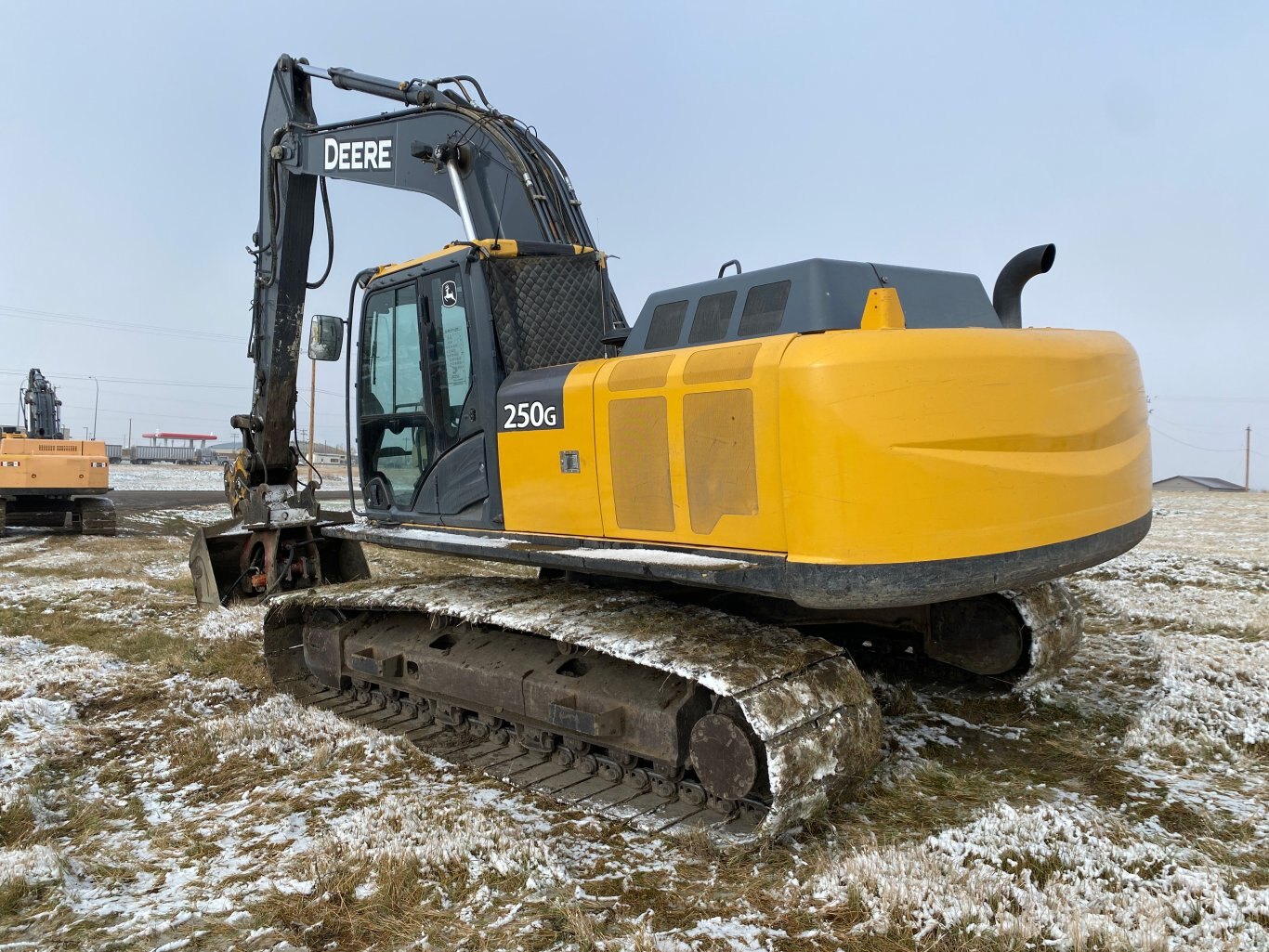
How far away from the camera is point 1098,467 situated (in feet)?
12.1

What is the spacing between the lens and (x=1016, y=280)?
457cm

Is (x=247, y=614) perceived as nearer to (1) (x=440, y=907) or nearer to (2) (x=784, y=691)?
(1) (x=440, y=907)

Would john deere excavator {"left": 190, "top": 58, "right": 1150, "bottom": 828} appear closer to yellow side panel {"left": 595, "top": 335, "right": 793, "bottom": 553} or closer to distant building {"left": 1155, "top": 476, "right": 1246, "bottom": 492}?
yellow side panel {"left": 595, "top": 335, "right": 793, "bottom": 553}

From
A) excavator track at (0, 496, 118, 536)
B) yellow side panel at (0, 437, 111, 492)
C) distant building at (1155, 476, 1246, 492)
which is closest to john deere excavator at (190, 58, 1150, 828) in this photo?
excavator track at (0, 496, 118, 536)

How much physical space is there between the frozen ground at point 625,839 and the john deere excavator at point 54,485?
39.3 ft

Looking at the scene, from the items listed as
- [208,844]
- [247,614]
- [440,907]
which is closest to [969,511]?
[440,907]

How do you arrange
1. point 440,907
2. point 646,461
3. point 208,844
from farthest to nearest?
1. point 646,461
2. point 208,844
3. point 440,907

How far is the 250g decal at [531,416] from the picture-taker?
4.36 m

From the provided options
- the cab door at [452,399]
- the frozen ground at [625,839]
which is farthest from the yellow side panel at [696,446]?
the frozen ground at [625,839]

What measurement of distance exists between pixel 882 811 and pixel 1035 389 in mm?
1951

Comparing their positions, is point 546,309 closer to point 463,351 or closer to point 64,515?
point 463,351

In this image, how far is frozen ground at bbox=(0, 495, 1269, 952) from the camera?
297 centimetres

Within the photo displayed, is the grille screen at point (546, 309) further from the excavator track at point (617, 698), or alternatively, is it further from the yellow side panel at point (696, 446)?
the excavator track at point (617, 698)

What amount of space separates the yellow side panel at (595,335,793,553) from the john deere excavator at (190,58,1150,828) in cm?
1
